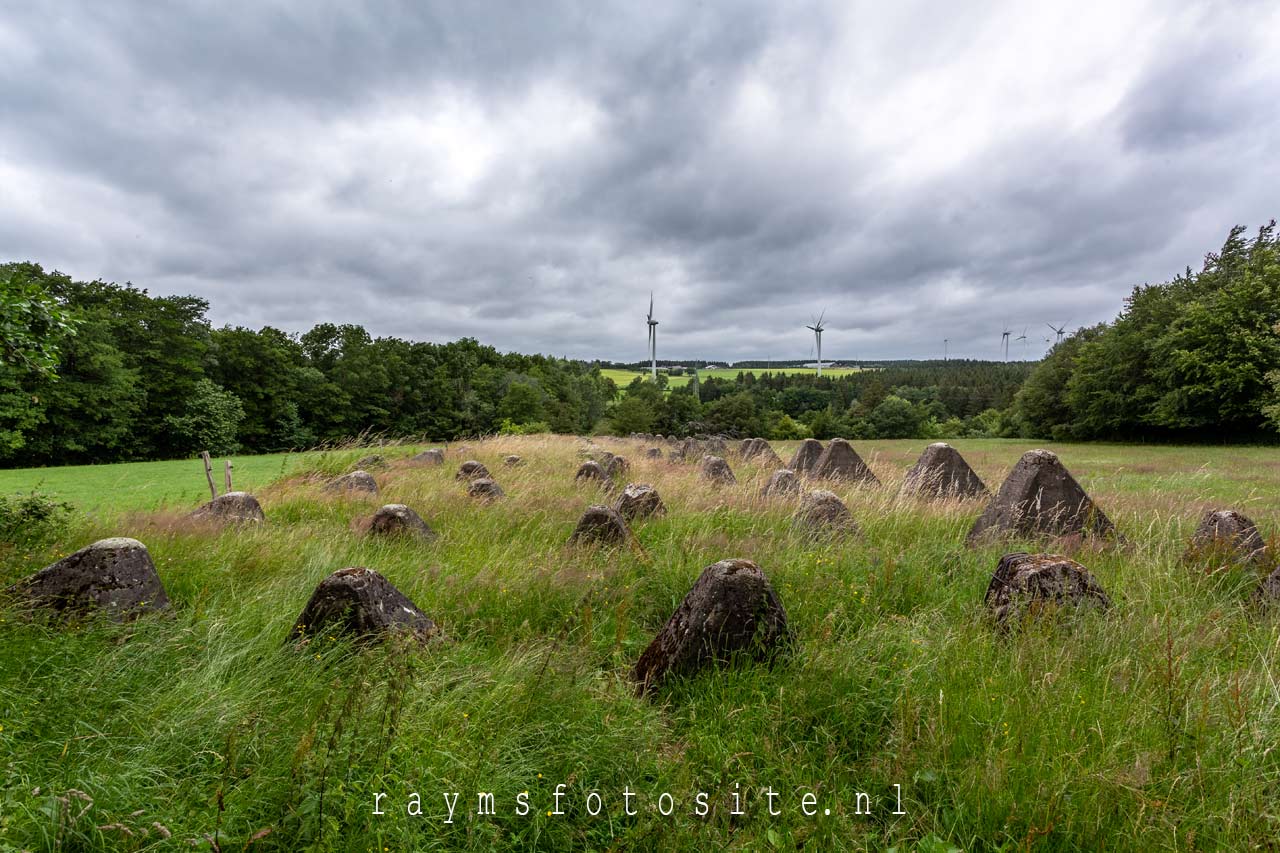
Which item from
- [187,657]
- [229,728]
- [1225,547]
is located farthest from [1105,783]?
[187,657]

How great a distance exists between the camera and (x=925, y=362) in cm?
14988

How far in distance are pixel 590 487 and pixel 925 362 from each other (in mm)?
163155

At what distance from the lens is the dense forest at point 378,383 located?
29203 mm

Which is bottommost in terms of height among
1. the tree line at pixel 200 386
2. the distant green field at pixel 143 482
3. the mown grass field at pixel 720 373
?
the distant green field at pixel 143 482

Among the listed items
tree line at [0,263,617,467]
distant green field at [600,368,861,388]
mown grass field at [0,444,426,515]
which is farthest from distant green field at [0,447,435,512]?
distant green field at [600,368,861,388]

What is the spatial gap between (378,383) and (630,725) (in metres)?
57.3

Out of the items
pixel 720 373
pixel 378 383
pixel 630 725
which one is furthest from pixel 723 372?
pixel 630 725

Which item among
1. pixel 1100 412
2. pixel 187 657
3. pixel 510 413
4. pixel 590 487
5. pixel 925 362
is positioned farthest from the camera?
pixel 925 362

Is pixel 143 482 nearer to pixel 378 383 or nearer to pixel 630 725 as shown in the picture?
pixel 630 725

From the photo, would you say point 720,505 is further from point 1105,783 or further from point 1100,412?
point 1100,412

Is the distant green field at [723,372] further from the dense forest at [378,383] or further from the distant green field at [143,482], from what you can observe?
the distant green field at [143,482]

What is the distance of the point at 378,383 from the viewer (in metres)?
53.4

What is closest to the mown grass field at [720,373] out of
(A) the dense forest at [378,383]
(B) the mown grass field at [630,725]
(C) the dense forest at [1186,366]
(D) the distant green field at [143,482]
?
(A) the dense forest at [378,383]

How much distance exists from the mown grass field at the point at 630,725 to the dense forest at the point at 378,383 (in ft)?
17.0
